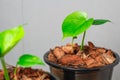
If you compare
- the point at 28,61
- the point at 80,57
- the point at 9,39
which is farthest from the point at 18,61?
the point at 80,57

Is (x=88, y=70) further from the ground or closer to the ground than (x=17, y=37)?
closer to the ground

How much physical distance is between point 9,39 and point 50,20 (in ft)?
2.41

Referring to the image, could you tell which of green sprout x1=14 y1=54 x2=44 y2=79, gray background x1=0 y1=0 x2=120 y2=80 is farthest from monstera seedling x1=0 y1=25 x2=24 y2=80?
gray background x1=0 y1=0 x2=120 y2=80

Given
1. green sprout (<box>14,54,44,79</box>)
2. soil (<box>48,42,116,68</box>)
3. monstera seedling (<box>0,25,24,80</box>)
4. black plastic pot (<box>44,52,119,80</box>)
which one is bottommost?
black plastic pot (<box>44,52,119,80</box>)

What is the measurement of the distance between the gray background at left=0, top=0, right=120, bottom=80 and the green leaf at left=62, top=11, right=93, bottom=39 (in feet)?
1.23

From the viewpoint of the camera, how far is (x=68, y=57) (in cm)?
90

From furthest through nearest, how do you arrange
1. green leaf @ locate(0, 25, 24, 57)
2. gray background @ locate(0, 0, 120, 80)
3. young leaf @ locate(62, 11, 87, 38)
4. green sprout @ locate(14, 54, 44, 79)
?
1. gray background @ locate(0, 0, 120, 80)
2. young leaf @ locate(62, 11, 87, 38)
3. green sprout @ locate(14, 54, 44, 79)
4. green leaf @ locate(0, 25, 24, 57)

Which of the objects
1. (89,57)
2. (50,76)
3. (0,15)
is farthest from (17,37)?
(0,15)

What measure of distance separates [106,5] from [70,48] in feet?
1.23

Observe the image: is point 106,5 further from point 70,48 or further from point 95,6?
point 70,48

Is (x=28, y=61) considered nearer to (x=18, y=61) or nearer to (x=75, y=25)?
(x=18, y=61)

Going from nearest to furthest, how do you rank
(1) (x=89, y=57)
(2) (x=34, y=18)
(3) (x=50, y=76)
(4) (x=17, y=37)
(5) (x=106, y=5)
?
(4) (x=17, y=37) < (3) (x=50, y=76) < (1) (x=89, y=57) < (5) (x=106, y=5) < (2) (x=34, y=18)

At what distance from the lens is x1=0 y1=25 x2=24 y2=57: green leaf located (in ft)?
1.88

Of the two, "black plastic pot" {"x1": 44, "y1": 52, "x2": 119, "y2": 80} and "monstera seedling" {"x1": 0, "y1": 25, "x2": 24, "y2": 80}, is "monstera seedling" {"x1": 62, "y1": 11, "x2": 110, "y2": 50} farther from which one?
"monstera seedling" {"x1": 0, "y1": 25, "x2": 24, "y2": 80}
